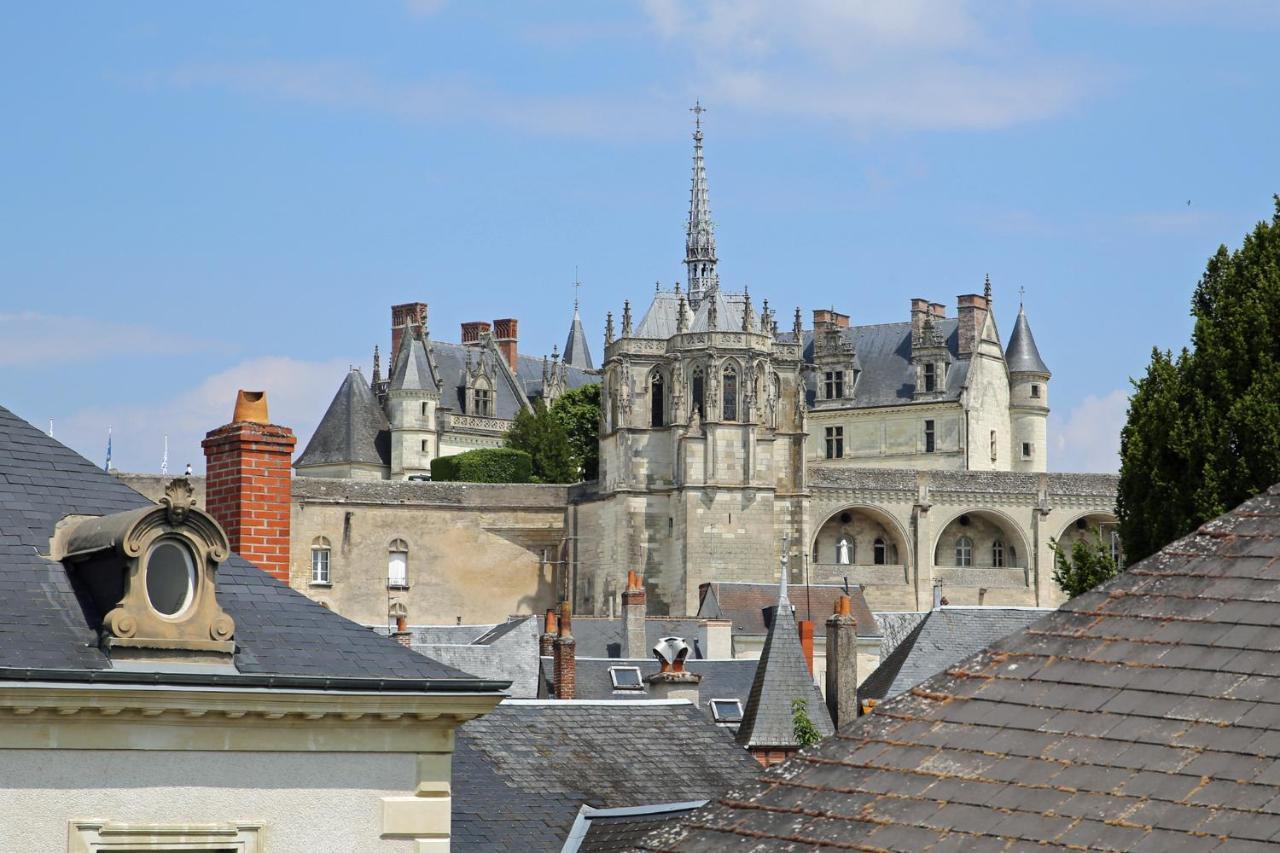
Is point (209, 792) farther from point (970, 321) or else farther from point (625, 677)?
point (970, 321)

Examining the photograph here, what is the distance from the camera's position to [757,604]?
60844 millimetres

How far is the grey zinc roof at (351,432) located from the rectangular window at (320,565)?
1144cm

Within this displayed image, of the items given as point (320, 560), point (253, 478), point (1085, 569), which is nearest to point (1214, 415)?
point (1085, 569)

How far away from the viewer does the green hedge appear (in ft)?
266

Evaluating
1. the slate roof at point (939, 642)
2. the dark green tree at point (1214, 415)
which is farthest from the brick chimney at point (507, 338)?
the dark green tree at point (1214, 415)

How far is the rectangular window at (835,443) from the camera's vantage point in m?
83.6

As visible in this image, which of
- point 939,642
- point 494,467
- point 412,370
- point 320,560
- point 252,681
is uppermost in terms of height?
point 412,370

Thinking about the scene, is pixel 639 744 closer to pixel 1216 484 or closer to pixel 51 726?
pixel 51 726

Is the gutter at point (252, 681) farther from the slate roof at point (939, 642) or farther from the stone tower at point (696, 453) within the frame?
the stone tower at point (696, 453)

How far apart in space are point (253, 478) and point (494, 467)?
2722 inches

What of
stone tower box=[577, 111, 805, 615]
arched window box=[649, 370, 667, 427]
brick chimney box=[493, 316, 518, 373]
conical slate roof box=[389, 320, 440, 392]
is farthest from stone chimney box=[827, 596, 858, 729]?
brick chimney box=[493, 316, 518, 373]

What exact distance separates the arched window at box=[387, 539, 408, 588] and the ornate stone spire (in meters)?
13.2

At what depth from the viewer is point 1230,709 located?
5.52 m

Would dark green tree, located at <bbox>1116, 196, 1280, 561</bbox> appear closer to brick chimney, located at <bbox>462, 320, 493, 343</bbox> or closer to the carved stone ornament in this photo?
the carved stone ornament
